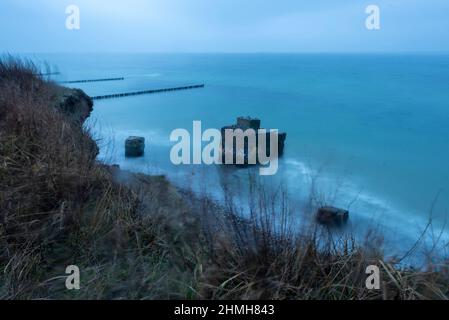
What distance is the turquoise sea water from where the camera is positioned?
556 inches

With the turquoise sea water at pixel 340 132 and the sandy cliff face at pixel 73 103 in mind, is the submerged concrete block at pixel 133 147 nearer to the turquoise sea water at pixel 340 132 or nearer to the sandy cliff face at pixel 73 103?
the turquoise sea water at pixel 340 132

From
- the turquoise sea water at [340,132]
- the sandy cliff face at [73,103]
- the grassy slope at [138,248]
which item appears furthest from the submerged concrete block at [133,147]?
the grassy slope at [138,248]

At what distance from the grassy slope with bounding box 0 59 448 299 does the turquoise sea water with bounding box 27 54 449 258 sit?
84 centimetres

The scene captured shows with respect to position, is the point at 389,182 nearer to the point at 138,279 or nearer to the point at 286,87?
the point at 138,279

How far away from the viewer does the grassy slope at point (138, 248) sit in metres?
2.69

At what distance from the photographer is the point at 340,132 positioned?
28.8 metres

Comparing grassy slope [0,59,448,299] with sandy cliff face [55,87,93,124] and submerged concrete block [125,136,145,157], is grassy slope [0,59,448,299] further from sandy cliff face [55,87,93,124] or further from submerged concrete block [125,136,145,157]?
submerged concrete block [125,136,145,157]

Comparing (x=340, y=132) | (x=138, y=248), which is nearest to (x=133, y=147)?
(x=138, y=248)

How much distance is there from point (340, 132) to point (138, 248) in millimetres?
27466

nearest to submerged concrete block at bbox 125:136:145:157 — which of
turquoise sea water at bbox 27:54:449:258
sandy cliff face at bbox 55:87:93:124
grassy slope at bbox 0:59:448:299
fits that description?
turquoise sea water at bbox 27:54:449:258

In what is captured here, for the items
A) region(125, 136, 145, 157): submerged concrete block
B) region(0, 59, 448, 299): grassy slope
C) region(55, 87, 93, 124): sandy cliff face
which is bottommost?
region(125, 136, 145, 157): submerged concrete block

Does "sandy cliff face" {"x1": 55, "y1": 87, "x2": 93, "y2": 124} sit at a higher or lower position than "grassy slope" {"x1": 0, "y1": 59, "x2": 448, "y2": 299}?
higher
